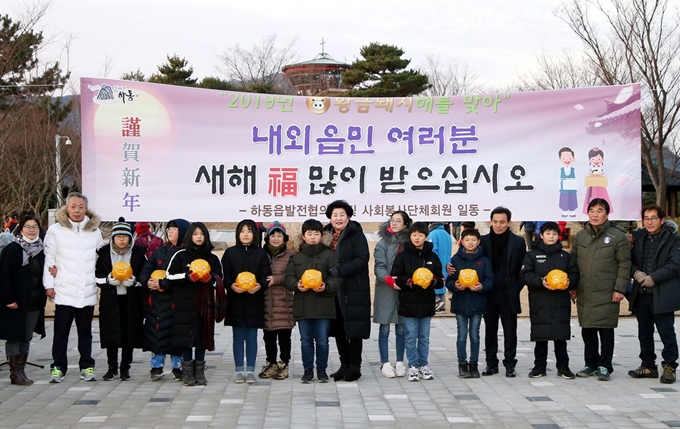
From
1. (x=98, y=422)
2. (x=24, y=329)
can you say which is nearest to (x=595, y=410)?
(x=98, y=422)

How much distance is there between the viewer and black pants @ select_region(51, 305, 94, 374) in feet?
26.5

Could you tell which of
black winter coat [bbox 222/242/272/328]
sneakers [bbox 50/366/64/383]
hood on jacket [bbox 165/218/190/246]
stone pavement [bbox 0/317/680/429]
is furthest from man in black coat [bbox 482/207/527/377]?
sneakers [bbox 50/366/64/383]

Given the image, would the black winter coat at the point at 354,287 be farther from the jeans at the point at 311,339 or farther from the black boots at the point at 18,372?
the black boots at the point at 18,372

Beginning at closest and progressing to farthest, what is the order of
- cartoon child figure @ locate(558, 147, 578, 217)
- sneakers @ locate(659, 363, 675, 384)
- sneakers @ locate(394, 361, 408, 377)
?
sneakers @ locate(659, 363, 675, 384) → sneakers @ locate(394, 361, 408, 377) → cartoon child figure @ locate(558, 147, 578, 217)

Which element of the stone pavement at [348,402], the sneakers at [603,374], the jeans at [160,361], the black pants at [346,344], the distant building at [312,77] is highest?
the distant building at [312,77]

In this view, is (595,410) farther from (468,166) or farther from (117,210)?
(117,210)

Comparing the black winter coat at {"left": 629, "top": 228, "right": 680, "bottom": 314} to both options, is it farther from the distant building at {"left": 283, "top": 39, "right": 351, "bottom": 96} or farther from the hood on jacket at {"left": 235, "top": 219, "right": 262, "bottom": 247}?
the distant building at {"left": 283, "top": 39, "right": 351, "bottom": 96}

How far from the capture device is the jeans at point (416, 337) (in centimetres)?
818

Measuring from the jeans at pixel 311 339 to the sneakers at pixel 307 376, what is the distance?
0.10 feet

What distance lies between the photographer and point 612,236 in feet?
26.7

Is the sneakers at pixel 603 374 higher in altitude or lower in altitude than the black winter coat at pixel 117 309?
lower

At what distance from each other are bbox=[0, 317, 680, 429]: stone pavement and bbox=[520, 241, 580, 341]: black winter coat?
444 mm

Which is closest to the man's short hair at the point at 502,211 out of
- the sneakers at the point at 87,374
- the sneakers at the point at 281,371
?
the sneakers at the point at 281,371

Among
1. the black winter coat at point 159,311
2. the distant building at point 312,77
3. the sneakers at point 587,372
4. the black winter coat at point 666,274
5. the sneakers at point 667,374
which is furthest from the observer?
the distant building at point 312,77
